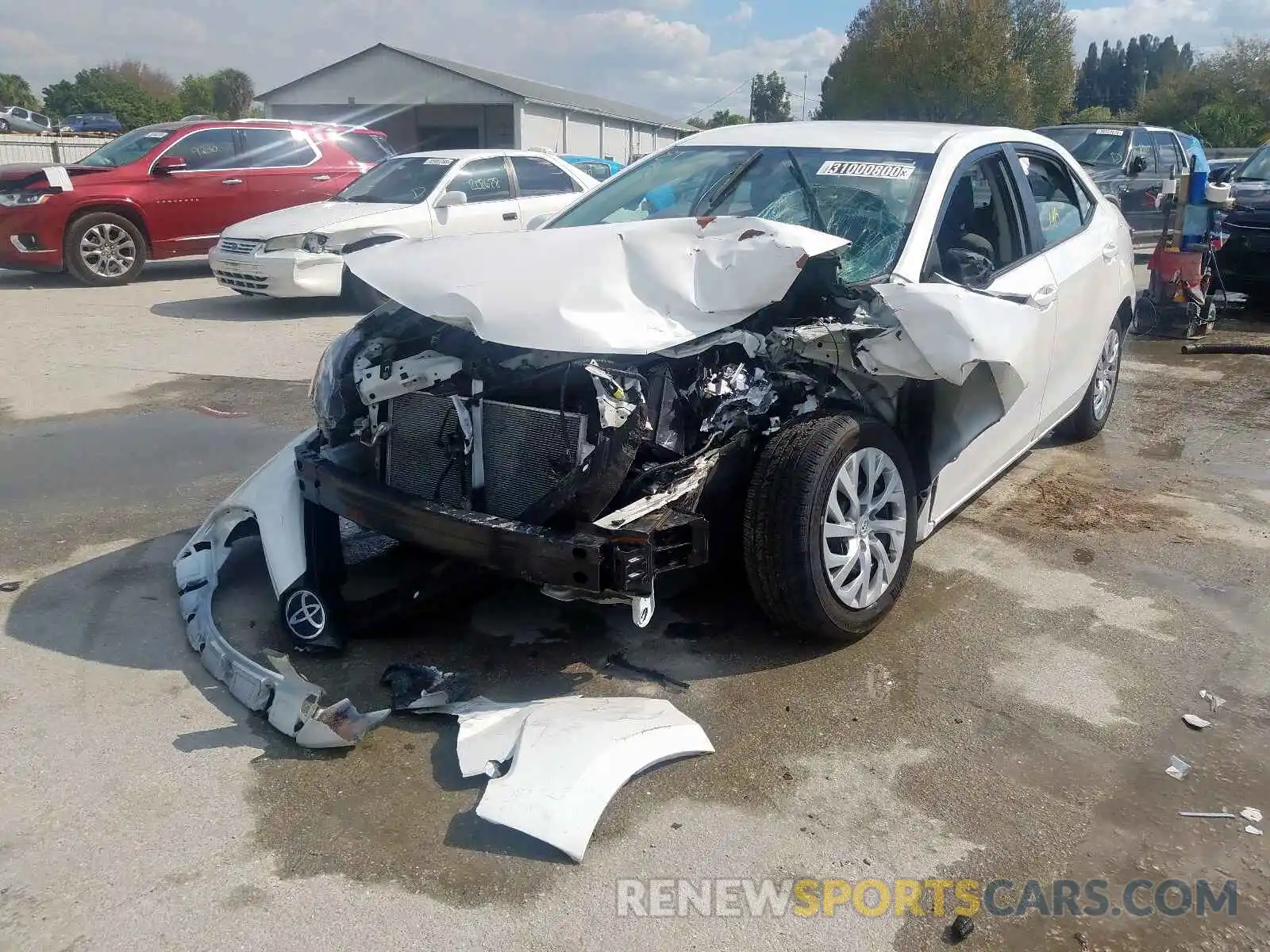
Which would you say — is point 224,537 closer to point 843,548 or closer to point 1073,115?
point 843,548

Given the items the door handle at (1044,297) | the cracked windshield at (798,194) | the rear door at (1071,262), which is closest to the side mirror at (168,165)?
the cracked windshield at (798,194)

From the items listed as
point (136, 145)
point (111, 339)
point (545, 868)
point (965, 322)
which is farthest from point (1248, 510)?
point (136, 145)

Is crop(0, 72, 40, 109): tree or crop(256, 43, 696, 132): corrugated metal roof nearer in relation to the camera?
crop(256, 43, 696, 132): corrugated metal roof

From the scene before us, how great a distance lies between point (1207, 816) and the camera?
2.86 meters

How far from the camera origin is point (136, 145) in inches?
496

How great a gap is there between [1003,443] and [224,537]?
3239 mm

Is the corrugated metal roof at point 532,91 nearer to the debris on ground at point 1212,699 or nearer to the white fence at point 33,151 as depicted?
the white fence at point 33,151

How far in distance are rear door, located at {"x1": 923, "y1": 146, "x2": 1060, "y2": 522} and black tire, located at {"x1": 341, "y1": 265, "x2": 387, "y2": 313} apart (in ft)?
23.8

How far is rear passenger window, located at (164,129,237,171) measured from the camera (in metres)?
12.5

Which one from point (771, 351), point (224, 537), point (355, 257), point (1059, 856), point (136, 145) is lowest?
point (1059, 856)

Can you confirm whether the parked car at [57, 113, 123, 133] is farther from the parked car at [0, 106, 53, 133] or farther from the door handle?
the door handle

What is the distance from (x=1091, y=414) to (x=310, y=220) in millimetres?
7638

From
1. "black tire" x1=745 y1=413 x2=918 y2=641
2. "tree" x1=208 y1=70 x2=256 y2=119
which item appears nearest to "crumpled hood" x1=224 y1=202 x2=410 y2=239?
"black tire" x1=745 y1=413 x2=918 y2=641

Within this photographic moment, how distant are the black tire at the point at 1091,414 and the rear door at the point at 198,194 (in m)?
10.0
